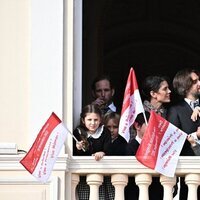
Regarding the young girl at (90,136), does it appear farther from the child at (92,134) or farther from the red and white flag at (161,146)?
the red and white flag at (161,146)

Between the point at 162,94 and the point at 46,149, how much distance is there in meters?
1.36

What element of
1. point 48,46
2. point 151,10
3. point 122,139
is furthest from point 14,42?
point 151,10

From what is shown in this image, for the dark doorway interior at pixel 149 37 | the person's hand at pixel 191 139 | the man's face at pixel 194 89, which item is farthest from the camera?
the dark doorway interior at pixel 149 37

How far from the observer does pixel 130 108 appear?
546 inches

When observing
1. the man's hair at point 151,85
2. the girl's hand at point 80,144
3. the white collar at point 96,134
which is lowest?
the girl's hand at point 80,144

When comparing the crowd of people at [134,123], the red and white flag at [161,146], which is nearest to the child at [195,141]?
the crowd of people at [134,123]

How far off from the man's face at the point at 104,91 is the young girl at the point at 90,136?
1.76 ft

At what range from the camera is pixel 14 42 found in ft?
46.0

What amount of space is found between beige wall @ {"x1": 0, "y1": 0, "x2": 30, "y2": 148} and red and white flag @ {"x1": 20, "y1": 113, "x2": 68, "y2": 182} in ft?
1.22

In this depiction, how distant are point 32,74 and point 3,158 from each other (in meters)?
0.84

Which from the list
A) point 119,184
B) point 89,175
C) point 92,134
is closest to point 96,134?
point 92,134

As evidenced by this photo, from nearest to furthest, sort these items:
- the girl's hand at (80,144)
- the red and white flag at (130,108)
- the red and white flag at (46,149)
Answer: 1. the red and white flag at (46,149)
2. the girl's hand at (80,144)
3. the red and white flag at (130,108)

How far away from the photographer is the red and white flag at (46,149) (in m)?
13.3

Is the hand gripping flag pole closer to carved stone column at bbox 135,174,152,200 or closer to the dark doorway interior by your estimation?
carved stone column at bbox 135,174,152,200
